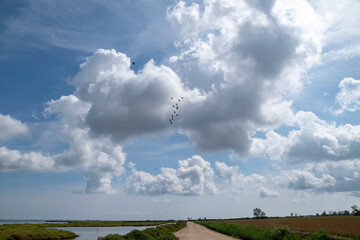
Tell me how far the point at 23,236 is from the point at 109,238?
3876cm

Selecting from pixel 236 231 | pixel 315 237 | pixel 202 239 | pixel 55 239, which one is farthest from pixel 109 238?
pixel 55 239

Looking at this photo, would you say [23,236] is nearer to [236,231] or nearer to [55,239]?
[55,239]

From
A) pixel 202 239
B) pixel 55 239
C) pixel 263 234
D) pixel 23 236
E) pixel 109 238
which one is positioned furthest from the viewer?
pixel 55 239

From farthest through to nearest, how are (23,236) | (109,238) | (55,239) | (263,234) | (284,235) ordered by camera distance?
(55,239) < (23,236) < (263,234) < (284,235) < (109,238)

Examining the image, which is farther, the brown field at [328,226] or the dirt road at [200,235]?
the brown field at [328,226]

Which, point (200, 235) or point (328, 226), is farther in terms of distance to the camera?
point (328, 226)

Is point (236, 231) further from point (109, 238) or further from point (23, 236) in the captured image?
point (23, 236)

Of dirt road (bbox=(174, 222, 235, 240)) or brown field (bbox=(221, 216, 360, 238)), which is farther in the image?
brown field (bbox=(221, 216, 360, 238))

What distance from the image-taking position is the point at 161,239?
40531mm

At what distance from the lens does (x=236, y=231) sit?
6662 centimetres

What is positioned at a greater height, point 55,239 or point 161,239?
point 161,239

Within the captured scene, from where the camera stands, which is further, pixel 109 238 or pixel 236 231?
pixel 236 231

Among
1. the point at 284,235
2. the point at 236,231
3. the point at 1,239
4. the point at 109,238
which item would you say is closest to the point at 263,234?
the point at 284,235

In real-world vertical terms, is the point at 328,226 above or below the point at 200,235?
below
